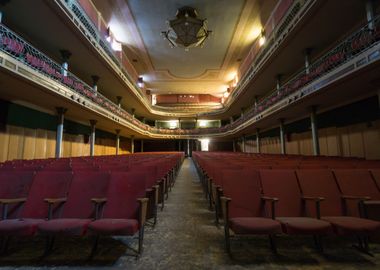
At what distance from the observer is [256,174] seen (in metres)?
2.76

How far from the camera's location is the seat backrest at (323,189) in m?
2.51

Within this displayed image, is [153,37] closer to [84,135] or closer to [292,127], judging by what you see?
[84,135]

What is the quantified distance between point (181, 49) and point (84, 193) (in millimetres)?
13096

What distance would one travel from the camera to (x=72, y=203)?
2.49m

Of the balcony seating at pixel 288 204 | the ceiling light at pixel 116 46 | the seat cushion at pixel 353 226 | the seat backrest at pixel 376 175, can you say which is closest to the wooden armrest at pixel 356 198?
the seat cushion at pixel 353 226

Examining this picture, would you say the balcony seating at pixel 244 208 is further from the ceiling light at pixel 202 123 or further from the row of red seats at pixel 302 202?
the ceiling light at pixel 202 123

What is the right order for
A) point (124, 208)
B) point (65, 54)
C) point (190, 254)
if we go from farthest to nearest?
point (65, 54) → point (124, 208) → point (190, 254)

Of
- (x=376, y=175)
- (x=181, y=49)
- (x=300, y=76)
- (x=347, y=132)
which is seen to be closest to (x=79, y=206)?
(x=376, y=175)

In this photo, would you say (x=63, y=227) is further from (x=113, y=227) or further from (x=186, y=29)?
(x=186, y=29)

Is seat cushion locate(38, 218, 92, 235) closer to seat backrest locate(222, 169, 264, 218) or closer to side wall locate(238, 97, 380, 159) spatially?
seat backrest locate(222, 169, 264, 218)

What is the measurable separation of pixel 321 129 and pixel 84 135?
12352mm

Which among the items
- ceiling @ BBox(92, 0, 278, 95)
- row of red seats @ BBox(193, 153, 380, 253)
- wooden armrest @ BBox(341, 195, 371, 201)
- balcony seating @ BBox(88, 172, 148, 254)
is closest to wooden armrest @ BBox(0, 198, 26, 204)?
balcony seating @ BBox(88, 172, 148, 254)

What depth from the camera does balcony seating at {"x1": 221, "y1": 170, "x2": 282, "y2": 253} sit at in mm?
2031

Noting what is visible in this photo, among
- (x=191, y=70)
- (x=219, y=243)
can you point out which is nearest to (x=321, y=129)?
(x=219, y=243)
